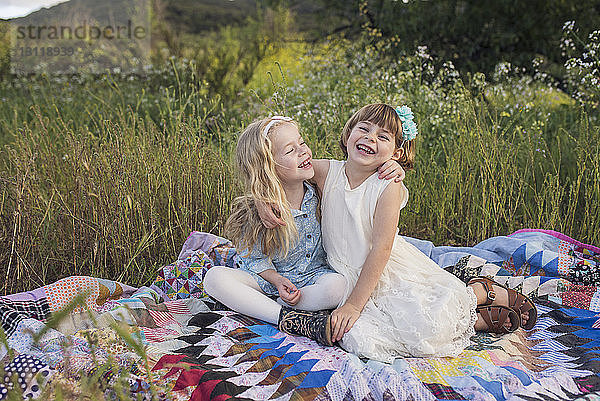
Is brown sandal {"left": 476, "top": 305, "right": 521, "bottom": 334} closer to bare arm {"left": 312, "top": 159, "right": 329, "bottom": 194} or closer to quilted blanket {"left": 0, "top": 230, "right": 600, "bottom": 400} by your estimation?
quilted blanket {"left": 0, "top": 230, "right": 600, "bottom": 400}

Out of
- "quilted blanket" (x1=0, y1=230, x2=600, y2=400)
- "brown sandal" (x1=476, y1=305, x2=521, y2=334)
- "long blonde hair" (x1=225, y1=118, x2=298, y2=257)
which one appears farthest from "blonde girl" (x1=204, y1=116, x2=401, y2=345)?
"brown sandal" (x1=476, y1=305, x2=521, y2=334)

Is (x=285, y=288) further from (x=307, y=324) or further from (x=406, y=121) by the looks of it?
(x=406, y=121)

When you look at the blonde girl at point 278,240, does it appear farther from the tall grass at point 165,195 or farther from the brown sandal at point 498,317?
the tall grass at point 165,195

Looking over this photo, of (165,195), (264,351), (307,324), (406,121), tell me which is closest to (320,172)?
(406,121)

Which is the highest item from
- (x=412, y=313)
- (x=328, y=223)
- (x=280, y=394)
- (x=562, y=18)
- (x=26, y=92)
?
(x=562, y=18)

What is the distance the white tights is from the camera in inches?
92.8

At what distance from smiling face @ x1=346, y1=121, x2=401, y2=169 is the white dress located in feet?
0.28

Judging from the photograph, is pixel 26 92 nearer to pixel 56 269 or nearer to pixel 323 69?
pixel 323 69

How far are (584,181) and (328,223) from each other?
1.97 metres

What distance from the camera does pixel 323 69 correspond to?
19.2ft

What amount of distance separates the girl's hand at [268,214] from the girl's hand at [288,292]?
235mm

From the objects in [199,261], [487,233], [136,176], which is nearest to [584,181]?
[487,233]

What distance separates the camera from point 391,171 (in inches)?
92.1

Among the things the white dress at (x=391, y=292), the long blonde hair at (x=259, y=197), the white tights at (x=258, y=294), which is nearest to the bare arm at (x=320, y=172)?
the white dress at (x=391, y=292)
